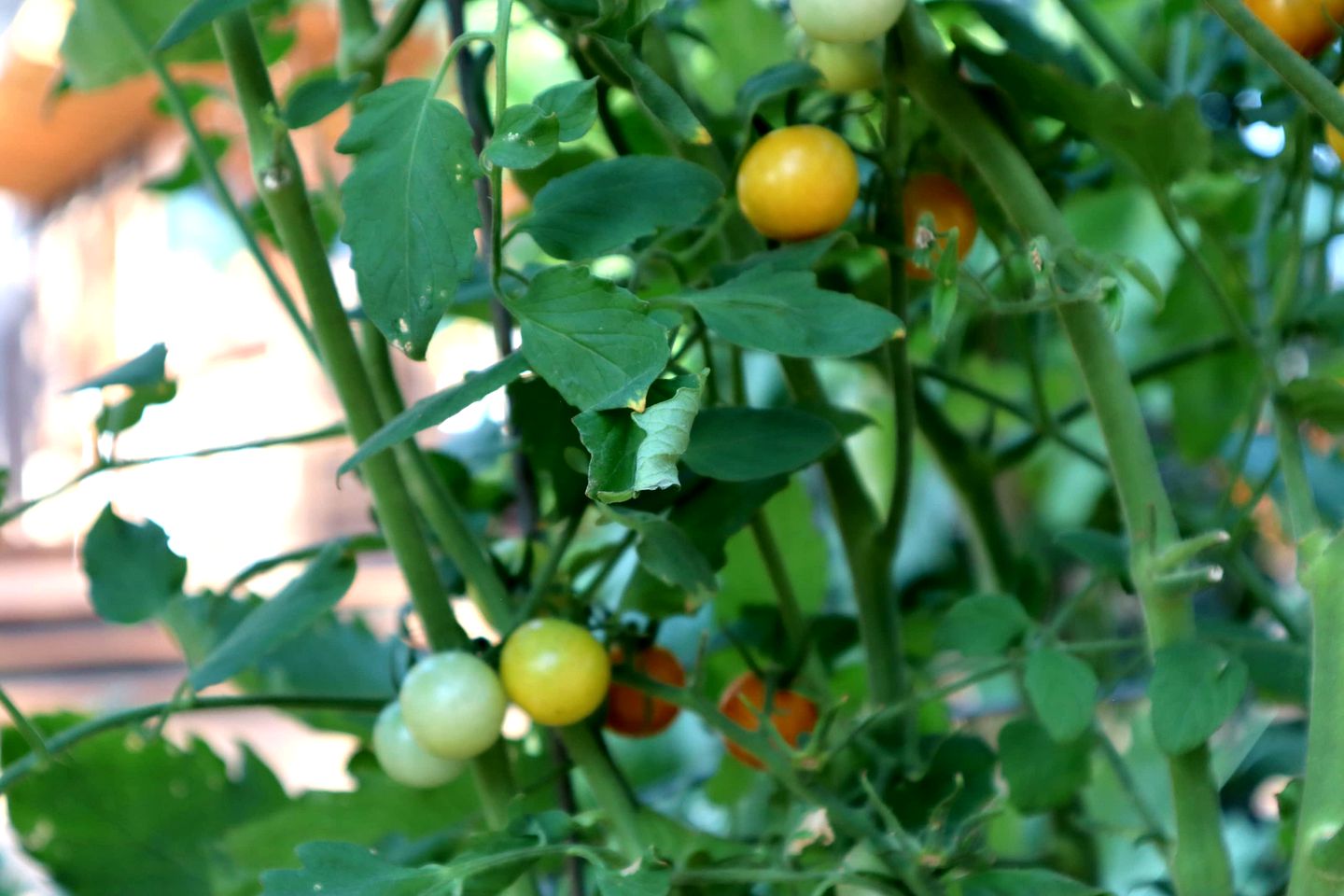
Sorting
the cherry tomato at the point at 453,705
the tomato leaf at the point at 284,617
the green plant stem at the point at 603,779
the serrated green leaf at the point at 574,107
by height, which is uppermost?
the serrated green leaf at the point at 574,107

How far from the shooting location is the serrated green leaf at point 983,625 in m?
0.25

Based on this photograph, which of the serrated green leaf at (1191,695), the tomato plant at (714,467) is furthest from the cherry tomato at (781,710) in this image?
the serrated green leaf at (1191,695)

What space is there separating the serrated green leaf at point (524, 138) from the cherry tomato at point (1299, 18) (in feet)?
0.46

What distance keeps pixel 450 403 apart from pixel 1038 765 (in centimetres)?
17

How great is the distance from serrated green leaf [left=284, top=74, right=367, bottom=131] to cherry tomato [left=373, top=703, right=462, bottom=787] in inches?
4.3

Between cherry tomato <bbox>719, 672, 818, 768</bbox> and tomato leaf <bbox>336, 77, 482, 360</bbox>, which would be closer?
tomato leaf <bbox>336, 77, 482, 360</bbox>

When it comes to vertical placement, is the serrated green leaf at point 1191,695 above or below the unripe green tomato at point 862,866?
above

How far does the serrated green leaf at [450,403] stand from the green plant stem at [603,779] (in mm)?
94

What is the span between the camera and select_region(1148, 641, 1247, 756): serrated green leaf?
214 millimetres

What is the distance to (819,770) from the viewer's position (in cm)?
27

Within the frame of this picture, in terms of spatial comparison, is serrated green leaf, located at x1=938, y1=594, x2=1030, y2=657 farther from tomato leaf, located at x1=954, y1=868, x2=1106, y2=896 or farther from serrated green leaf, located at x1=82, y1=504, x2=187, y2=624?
serrated green leaf, located at x1=82, y1=504, x2=187, y2=624

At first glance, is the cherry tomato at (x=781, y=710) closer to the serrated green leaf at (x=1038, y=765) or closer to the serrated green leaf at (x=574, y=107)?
the serrated green leaf at (x=1038, y=765)

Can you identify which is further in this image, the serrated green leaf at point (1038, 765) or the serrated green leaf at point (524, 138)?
the serrated green leaf at point (1038, 765)

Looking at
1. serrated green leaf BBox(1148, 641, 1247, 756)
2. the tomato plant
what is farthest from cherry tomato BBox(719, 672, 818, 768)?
serrated green leaf BBox(1148, 641, 1247, 756)
